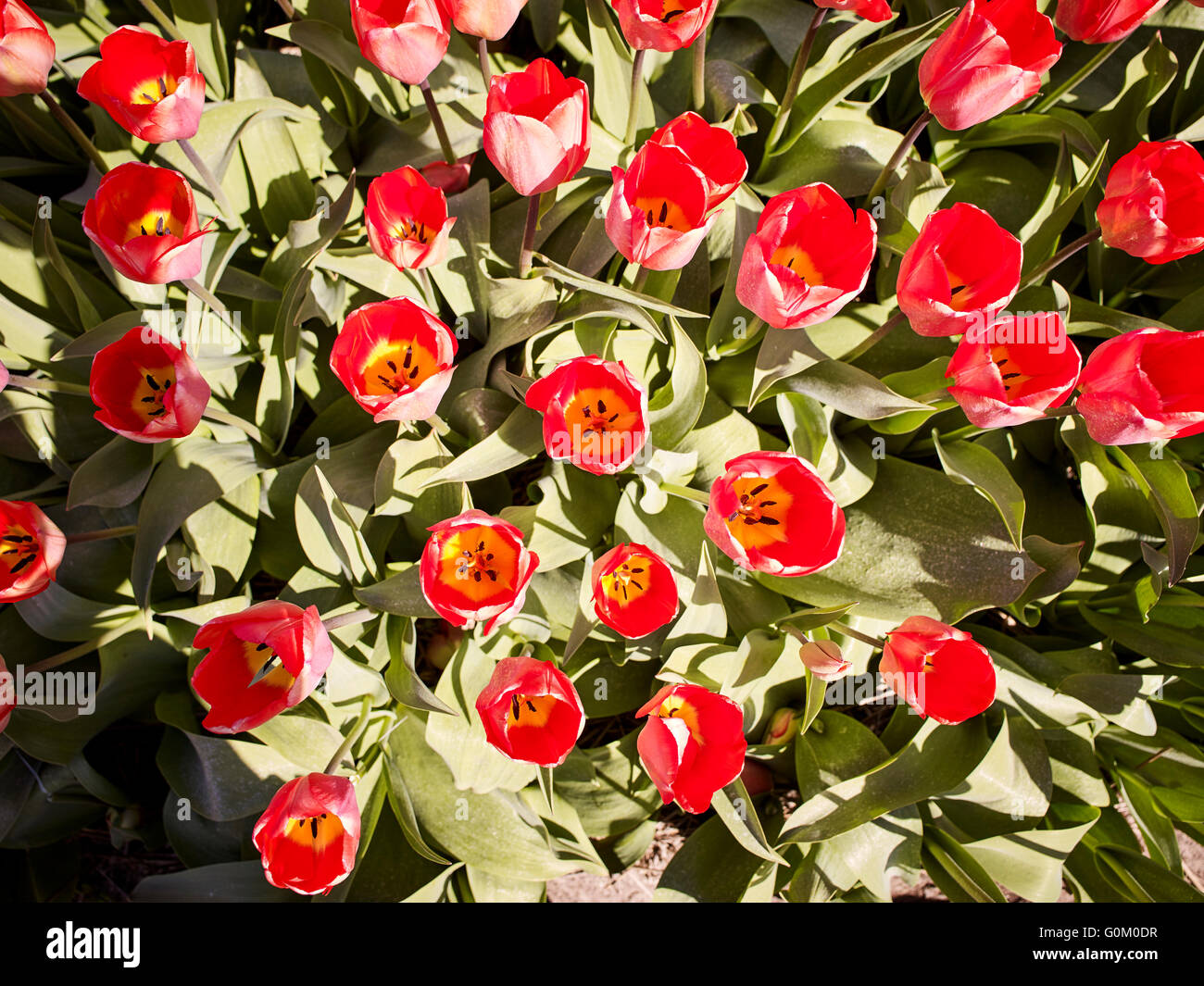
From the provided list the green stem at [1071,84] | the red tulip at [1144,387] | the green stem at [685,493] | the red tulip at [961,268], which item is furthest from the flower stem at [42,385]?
the green stem at [1071,84]

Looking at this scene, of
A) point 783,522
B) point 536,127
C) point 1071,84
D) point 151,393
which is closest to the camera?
point 536,127

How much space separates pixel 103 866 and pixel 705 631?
1.36m

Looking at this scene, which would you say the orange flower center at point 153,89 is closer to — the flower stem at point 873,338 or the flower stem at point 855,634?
the flower stem at point 873,338

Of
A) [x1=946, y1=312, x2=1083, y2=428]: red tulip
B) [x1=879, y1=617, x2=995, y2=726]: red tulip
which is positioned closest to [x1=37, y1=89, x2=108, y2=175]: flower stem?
[x1=946, y1=312, x2=1083, y2=428]: red tulip

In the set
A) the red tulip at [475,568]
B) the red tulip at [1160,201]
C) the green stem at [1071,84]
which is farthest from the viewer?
the green stem at [1071,84]

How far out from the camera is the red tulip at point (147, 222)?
94 cm

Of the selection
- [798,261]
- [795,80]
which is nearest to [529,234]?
[798,261]

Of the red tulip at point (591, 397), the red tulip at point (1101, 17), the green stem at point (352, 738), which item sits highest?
the red tulip at point (1101, 17)

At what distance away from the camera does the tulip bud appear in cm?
105

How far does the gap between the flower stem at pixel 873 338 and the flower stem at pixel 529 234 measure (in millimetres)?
510

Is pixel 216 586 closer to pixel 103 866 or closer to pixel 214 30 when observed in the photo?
pixel 103 866

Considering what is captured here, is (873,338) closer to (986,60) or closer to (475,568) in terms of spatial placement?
(986,60)

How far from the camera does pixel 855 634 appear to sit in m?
1.16

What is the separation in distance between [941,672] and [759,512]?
31cm
